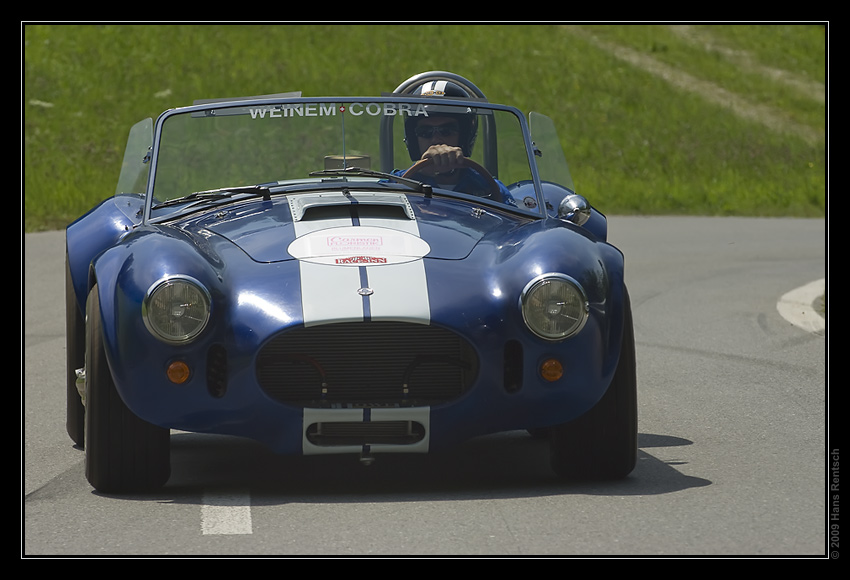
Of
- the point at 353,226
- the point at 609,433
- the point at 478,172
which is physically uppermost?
the point at 478,172

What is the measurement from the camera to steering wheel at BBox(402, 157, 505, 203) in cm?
639

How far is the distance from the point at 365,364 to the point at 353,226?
0.77 m

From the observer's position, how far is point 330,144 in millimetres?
6539

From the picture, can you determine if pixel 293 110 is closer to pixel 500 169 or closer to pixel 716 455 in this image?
pixel 500 169

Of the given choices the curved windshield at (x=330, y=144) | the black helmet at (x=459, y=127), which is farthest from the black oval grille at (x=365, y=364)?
the black helmet at (x=459, y=127)

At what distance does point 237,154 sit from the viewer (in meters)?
6.53

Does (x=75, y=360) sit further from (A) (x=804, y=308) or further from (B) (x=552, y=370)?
(A) (x=804, y=308)

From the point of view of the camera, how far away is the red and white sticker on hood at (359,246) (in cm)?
503

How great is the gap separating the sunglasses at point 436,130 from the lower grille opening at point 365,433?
2.06 meters

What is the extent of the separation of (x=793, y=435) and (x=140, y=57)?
1080 inches

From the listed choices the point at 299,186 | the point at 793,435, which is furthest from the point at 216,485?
the point at 793,435

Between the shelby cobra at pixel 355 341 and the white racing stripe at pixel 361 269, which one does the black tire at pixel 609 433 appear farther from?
the white racing stripe at pixel 361 269

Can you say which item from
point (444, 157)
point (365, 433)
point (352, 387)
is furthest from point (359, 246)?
point (444, 157)

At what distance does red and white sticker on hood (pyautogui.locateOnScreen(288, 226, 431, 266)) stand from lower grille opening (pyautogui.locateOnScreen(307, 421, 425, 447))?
0.58 metres
